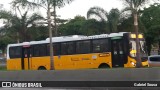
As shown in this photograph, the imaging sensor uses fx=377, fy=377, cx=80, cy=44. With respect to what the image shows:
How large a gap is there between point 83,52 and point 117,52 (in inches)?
113

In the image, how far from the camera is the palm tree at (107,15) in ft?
134

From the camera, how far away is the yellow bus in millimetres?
25734

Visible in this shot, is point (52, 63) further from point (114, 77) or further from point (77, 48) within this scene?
point (114, 77)

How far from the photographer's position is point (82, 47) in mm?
27750

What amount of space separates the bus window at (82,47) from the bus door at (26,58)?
5431 millimetres

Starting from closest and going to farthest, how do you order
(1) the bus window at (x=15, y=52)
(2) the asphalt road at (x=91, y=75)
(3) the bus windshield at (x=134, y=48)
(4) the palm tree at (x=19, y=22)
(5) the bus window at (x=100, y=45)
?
(2) the asphalt road at (x=91, y=75), (3) the bus windshield at (x=134, y=48), (5) the bus window at (x=100, y=45), (1) the bus window at (x=15, y=52), (4) the palm tree at (x=19, y=22)

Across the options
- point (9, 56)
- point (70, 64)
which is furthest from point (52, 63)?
Answer: point (9, 56)

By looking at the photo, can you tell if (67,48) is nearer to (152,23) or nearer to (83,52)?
(83,52)

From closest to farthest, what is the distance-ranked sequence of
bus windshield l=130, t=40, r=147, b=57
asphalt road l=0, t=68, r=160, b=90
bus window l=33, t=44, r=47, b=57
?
asphalt road l=0, t=68, r=160, b=90, bus windshield l=130, t=40, r=147, b=57, bus window l=33, t=44, r=47, b=57

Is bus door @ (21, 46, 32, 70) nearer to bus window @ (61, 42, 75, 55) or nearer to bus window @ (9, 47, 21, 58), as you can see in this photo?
bus window @ (9, 47, 21, 58)

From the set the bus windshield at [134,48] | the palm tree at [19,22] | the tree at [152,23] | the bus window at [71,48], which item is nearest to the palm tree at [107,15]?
the palm tree at [19,22]

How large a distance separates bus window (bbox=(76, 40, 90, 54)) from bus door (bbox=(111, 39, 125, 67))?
2.06 meters

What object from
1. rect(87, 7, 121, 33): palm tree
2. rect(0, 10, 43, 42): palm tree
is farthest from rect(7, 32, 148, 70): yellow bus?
rect(0, 10, 43, 42): palm tree

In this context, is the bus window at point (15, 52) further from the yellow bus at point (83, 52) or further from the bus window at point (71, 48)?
the bus window at point (71, 48)
